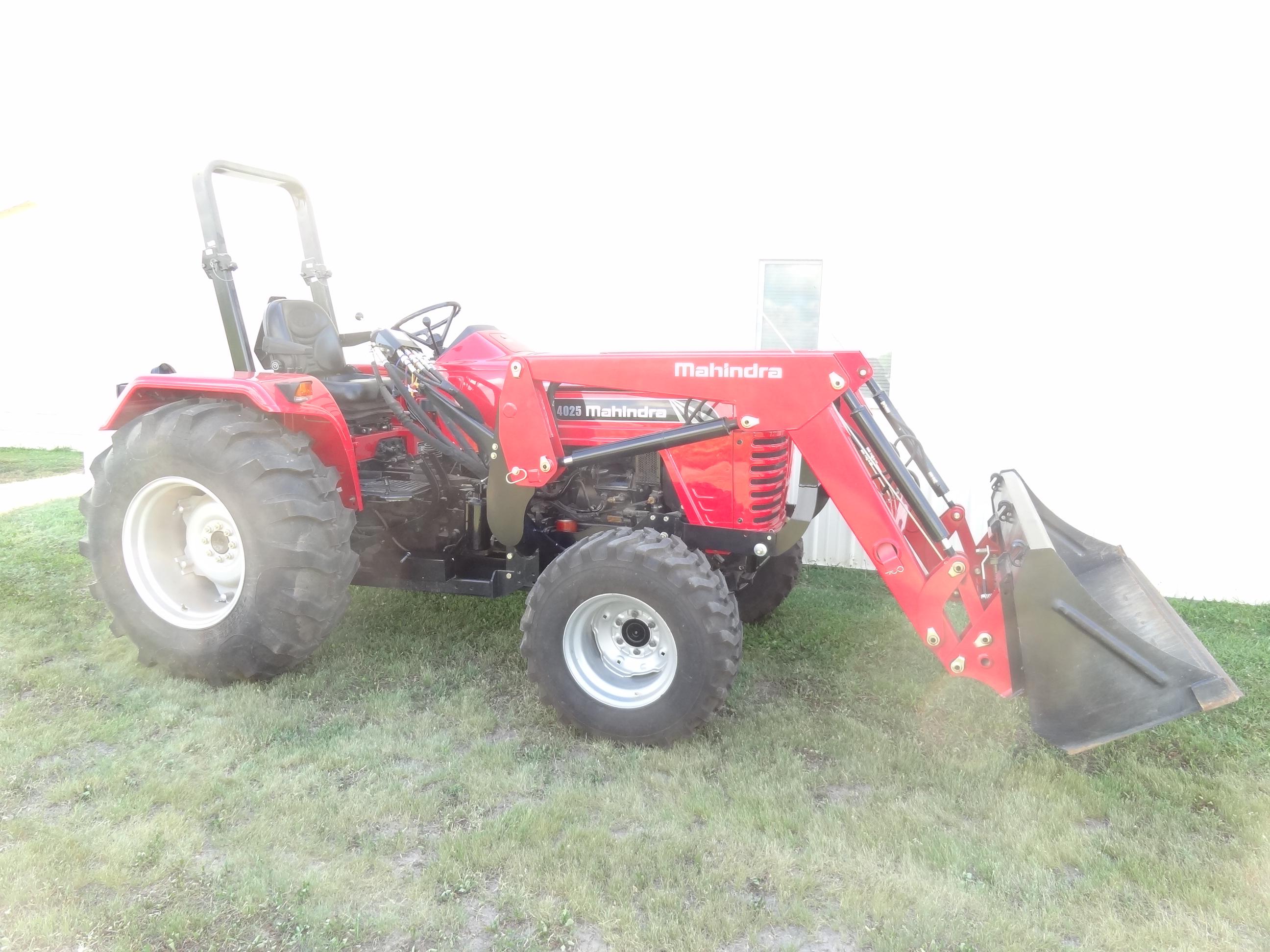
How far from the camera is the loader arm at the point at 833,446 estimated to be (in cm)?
277

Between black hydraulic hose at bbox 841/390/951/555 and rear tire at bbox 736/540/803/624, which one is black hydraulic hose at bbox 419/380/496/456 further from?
rear tire at bbox 736/540/803/624

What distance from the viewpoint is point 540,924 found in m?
2.12

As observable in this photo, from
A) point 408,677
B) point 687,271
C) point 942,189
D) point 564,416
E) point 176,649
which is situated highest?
point 942,189

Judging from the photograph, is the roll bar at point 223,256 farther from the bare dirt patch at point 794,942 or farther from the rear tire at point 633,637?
the bare dirt patch at point 794,942

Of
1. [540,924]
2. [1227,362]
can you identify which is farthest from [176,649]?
[1227,362]

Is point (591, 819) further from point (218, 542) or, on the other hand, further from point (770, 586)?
point (218, 542)

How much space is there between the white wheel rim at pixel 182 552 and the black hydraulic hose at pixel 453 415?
2.91 feet

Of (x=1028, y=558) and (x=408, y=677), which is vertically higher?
(x=1028, y=558)

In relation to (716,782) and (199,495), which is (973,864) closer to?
(716,782)

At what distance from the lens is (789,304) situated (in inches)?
213

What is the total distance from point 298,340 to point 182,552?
45.3 inches

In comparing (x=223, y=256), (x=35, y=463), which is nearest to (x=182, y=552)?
(x=223, y=256)

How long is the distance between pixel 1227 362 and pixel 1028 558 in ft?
10.1

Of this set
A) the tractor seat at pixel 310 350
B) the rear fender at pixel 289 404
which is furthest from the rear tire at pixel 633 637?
the tractor seat at pixel 310 350
